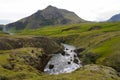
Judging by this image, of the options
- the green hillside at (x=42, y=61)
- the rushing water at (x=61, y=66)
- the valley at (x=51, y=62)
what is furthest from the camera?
the rushing water at (x=61, y=66)

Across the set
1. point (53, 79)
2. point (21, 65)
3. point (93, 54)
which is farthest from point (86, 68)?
point (93, 54)

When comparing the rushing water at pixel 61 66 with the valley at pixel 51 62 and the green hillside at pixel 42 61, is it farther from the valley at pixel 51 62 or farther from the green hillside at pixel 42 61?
the green hillside at pixel 42 61

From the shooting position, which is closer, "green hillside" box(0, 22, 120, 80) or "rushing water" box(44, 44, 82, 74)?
"green hillside" box(0, 22, 120, 80)

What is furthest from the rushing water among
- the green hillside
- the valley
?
the green hillside

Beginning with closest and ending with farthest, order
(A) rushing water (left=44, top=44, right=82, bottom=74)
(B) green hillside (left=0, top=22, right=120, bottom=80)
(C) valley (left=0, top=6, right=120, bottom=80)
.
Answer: (B) green hillside (left=0, top=22, right=120, bottom=80) < (C) valley (left=0, top=6, right=120, bottom=80) < (A) rushing water (left=44, top=44, right=82, bottom=74)

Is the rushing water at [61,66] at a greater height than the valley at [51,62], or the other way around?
the valley at [51,62]

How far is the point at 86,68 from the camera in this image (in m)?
75.6

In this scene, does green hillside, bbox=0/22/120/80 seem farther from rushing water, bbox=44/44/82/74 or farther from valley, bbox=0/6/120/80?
rushing water, bbox=44/44/82/74

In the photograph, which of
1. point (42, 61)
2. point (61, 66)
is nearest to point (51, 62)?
point (42, 61)

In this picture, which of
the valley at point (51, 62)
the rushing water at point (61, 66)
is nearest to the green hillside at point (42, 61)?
the valley at point (51, 62)

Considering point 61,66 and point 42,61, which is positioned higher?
point 42,61

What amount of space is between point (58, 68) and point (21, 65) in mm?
18996

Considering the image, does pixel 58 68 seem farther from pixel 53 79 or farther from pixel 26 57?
pixel 53 79

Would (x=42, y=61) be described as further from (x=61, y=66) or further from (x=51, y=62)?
(x=61, y=66)
